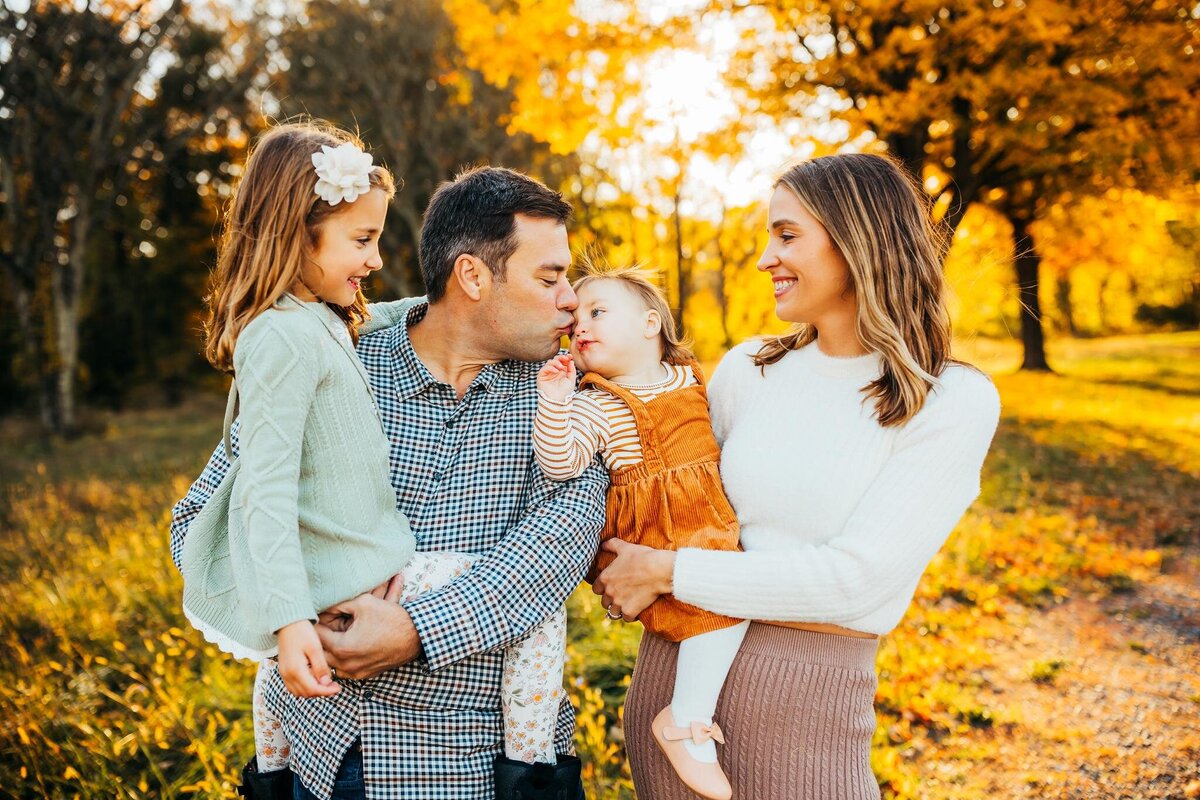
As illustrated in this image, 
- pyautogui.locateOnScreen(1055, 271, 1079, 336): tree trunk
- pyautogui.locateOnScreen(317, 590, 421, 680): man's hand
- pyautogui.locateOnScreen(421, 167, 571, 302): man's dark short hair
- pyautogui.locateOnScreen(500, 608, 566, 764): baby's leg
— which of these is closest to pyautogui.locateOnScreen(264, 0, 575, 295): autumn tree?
pyautogui.locateOnScreen(421, 167, 571, 302): man's dark short hair

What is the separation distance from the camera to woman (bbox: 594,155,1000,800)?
193cm

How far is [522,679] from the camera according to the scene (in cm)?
213

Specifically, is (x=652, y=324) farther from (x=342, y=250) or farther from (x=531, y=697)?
(x=531, y=697)

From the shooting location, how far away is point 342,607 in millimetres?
1990

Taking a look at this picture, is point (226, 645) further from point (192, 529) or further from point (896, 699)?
point (896, 699)

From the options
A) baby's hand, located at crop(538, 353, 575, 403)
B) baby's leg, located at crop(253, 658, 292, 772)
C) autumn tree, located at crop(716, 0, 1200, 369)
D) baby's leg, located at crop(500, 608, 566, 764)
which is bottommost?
baby's leg, located at crop(253, 658, 292, 772)

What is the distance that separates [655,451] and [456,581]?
579 millimetres

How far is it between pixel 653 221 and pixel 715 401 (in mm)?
5577

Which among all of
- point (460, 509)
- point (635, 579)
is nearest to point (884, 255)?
point (635, 579)

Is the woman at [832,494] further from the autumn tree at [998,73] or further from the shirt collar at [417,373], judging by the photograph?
the autumn tree at [998,73]

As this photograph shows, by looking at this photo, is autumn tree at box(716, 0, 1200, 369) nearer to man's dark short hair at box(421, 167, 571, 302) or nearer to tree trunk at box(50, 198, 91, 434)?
man's dark short hair at box(421, 167, 571, 302)

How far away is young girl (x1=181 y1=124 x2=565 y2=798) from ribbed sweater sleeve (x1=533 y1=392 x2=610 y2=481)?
1.00ft

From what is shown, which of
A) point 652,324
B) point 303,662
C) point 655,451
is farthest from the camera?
point 652,324

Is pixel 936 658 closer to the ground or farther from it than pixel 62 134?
closer to the ground
